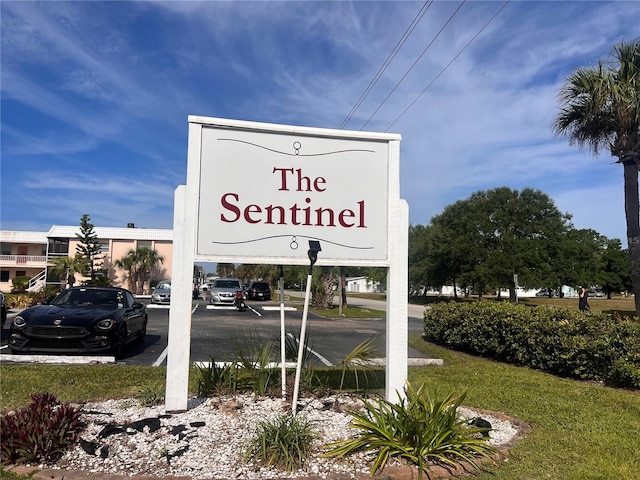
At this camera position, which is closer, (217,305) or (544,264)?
(217,305)

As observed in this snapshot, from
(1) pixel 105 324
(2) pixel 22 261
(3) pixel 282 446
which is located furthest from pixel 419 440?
(2) pixel 22 261

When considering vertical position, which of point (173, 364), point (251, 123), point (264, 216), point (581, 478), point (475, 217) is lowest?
point (581, 478)

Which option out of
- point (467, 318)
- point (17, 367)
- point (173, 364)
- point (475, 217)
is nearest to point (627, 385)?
point (467, 318)

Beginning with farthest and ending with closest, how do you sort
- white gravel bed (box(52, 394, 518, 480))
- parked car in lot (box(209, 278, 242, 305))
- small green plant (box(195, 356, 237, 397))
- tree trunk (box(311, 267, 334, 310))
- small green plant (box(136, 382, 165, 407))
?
tree trunk (box(311, 267, 334, 310))
parked car in lot (box(209, 278, 242, 305))
small green plant (box(195, 356, 237, 397))
small green plant (box(136, 382, 165, 407))
white gravel bed (box(52, 394, 518, 480))

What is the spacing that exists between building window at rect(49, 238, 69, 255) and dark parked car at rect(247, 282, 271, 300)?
55.0 ft

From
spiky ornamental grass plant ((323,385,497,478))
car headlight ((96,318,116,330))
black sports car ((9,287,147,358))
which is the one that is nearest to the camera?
spiky ornamental grass plant ((323,385,497,478))

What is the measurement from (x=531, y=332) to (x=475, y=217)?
32037 mm

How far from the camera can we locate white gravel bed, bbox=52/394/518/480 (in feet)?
12.0

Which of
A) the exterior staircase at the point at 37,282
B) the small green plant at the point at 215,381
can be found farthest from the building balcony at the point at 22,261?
the small green plant at the point at 215,381

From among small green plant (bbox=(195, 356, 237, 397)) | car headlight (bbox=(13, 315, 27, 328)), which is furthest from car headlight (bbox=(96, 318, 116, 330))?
small green plant (bbox=(195, 356, 237, 397))

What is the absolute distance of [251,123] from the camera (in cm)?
530

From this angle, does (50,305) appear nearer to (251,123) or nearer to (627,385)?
(251,123)

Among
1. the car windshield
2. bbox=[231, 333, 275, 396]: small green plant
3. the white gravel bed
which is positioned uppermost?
the car windshield

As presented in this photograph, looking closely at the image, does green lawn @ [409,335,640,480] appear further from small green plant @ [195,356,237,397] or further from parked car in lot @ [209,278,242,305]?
parked car in lot @ [209,278,242,305]
